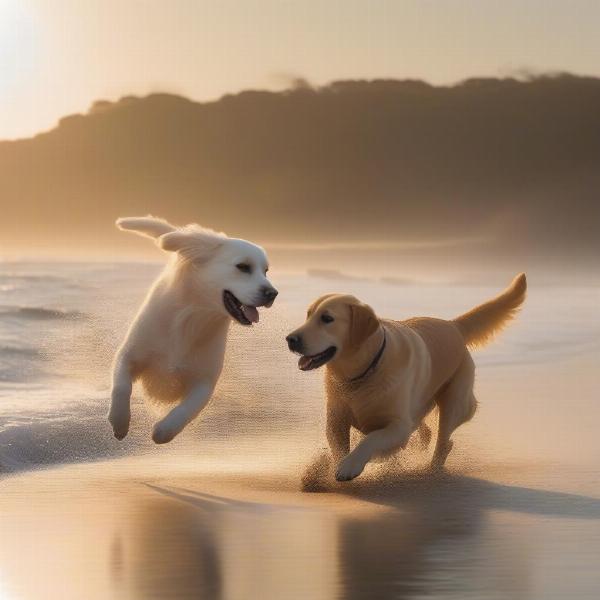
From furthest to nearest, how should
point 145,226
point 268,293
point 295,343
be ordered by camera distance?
point 145,226 → point 268,293 → point 295,343

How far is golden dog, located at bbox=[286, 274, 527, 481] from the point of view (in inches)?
330

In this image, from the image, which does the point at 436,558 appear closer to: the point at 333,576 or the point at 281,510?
the point at 333,576

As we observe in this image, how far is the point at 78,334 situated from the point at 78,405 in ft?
25.0

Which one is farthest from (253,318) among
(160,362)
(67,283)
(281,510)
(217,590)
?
(67,283)

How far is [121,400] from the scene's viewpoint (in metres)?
8.73

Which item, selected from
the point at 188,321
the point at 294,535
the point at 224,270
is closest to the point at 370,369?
the point at 224,270

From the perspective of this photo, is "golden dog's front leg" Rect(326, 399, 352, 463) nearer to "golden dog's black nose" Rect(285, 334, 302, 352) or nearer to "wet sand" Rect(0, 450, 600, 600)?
"wet sand" Rect(0, 450, 600, 600)

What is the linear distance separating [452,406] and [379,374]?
1127mm

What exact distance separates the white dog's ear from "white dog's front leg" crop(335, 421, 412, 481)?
1.41 metres

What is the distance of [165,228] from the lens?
9.29 metres

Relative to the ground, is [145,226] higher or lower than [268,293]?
higher

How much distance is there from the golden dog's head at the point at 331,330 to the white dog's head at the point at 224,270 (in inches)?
12.8

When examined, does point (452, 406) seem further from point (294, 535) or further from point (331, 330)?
point (294, 535)

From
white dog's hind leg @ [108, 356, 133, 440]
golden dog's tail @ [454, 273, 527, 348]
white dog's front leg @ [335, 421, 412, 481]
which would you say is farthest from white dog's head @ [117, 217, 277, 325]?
golden dog's tail @ [454, 273, 527, 348]
